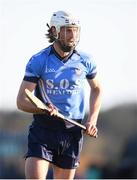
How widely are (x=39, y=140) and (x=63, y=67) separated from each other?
2.33 feet

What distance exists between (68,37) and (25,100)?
705 mm

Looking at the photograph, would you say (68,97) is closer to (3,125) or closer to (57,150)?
(57,150)

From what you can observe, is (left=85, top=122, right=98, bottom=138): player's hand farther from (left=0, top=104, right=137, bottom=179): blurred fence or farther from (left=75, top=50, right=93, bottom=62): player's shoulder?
(left=0, top=104, right=137, bottom=179): blurred fence

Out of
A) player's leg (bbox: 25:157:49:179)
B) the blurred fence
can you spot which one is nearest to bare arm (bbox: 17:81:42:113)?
player's leg (bbox: 25:157:49:179)

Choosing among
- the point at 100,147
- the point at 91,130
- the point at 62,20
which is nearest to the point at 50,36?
the point at 62,20

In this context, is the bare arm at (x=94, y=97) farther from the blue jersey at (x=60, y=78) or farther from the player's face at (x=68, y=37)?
the player's face at (x=68, y=37)

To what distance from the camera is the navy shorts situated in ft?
29.3

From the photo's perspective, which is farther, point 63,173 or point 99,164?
point 99,164

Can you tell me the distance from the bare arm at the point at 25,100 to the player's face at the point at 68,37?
0.47 m

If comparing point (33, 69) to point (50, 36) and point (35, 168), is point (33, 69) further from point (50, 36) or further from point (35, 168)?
point (35, 168)

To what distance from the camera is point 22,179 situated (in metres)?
14.4

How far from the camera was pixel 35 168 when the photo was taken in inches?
345

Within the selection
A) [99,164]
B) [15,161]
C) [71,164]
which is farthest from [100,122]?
[71,164]

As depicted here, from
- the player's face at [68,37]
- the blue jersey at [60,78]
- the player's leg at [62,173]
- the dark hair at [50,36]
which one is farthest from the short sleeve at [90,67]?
the player's leg at [62,173]
